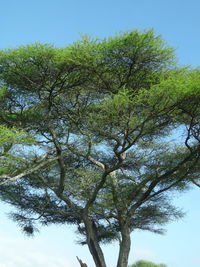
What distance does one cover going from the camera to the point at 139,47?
54.0 ft

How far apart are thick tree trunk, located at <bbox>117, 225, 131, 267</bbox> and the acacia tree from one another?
41 millimetres

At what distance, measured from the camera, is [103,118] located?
56.7ft

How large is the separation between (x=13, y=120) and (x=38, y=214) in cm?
715

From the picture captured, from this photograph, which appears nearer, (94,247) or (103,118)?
(103,118)

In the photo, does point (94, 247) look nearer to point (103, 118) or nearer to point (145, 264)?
point (103, 118)

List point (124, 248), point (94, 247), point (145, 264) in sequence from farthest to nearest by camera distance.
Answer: point (145, 264)
point (94, 247)
point (124, 248)

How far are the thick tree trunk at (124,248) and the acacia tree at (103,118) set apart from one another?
41mm

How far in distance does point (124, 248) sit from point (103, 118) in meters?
6.02

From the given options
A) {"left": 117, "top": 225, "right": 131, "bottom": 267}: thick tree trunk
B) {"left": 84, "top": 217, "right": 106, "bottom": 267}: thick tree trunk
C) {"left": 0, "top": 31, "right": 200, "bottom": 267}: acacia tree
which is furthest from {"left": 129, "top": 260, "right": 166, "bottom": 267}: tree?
{"left": 117, "top": 225, "right": 131, "bottom": 267}: thick tree trunk

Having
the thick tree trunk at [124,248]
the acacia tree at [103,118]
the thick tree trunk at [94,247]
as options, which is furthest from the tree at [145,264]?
the thick tree trunk at [124,248]

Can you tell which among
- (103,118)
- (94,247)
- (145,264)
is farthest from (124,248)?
(145,264)

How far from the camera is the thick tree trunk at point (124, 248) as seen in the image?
19.7 m

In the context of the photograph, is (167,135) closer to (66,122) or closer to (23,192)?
(66,122)

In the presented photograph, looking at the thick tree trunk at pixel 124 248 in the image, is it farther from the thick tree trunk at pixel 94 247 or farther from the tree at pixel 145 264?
the tree at pixel 145 264
